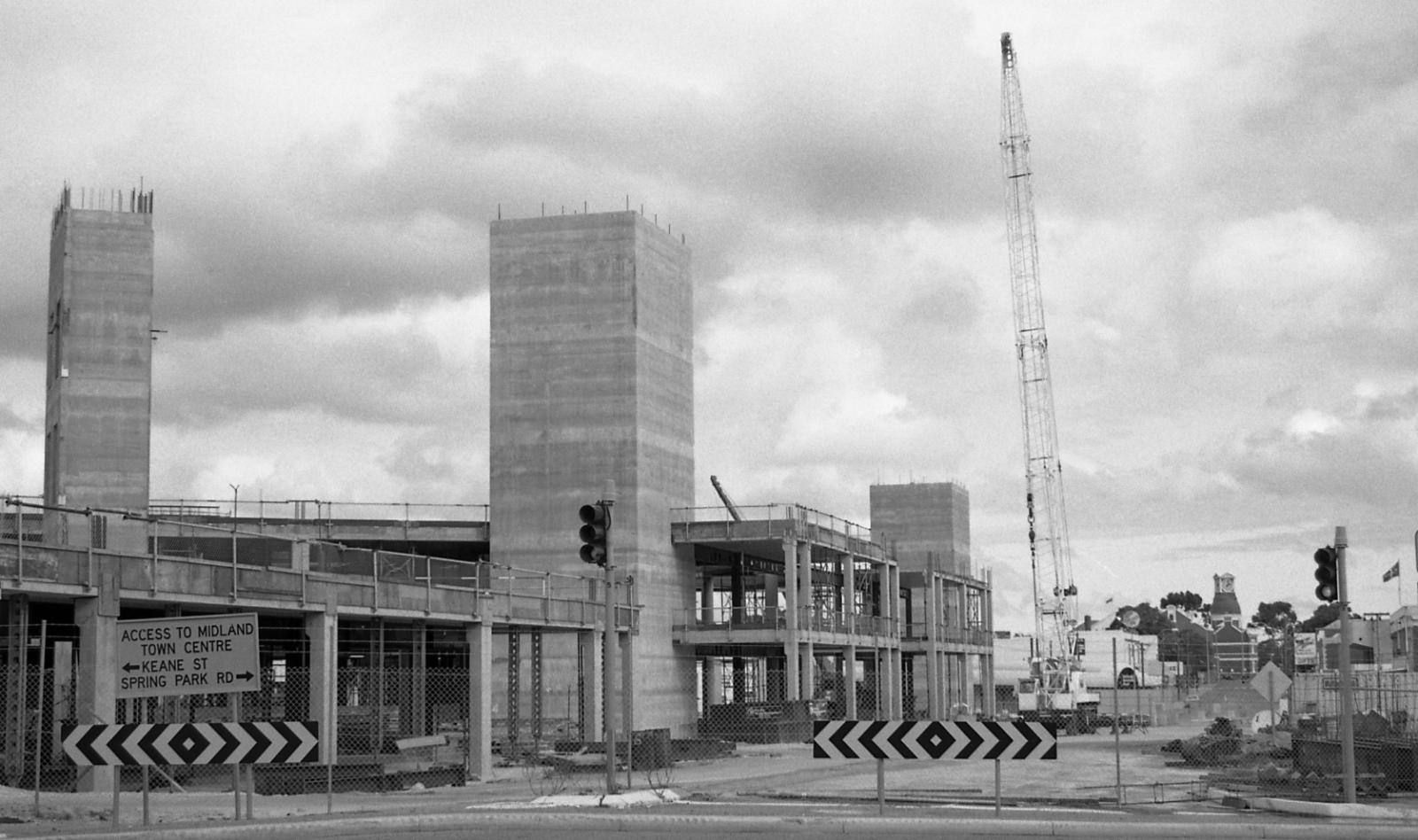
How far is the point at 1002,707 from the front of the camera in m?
120

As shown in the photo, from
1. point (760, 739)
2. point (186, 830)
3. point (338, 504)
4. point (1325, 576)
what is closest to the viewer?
point (186, 830)

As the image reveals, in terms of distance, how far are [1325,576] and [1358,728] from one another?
52.2ft

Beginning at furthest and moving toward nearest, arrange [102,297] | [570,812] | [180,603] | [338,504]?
[102,297], [338,504], [180,603], [570,812]

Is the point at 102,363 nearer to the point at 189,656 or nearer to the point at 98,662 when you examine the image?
the point at 98,662

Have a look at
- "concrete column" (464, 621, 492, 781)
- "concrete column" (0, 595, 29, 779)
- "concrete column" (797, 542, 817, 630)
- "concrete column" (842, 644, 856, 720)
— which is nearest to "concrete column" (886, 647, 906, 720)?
"concrete column" (842, 644, 856, 720)

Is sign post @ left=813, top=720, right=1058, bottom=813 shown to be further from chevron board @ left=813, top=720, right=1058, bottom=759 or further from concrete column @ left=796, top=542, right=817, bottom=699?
concrete column @ left=796, top=542, right=817, bottom=699

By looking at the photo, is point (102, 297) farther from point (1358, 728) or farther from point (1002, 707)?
point (1002, 707)

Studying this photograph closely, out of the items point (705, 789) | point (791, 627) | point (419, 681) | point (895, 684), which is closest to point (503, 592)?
point (419, 681)

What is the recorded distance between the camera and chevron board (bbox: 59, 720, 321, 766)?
2064 centimetres

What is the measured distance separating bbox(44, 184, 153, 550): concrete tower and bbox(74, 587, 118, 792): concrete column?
161ft

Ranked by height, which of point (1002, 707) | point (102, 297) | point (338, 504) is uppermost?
point (102, 297)

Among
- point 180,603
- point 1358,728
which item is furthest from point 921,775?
point 180,603

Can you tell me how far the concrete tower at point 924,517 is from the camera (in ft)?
424

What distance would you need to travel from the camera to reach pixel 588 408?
68.9 meters
